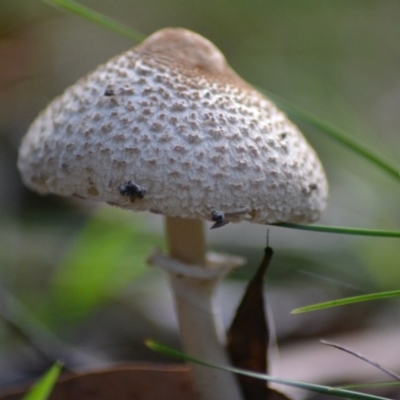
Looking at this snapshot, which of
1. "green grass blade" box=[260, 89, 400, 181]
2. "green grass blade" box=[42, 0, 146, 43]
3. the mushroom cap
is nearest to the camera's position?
the mushroom cap

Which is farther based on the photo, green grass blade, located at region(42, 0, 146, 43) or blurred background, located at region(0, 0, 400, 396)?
blurred background, located at region(0, 0, 400, 396)

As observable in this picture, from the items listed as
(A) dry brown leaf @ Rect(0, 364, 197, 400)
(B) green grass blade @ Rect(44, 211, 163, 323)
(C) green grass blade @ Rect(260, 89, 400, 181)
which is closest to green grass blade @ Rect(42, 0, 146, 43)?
(C) green grass blade @ Rect(260, 89, 400, 181)

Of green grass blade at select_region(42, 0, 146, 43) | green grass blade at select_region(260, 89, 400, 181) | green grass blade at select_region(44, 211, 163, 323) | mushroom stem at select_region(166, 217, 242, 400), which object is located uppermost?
green grass blade at select_region(42, 0, 146, 43)

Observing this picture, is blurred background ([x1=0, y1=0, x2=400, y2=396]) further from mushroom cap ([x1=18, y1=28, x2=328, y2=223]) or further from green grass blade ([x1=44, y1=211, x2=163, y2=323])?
mushroom cap ([x1=18, y1=28, x2=328, y2=223])

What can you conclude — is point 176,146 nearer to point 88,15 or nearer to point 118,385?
point 88,15

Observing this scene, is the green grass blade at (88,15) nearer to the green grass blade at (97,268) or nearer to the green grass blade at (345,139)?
the green grass blade at (345,139)

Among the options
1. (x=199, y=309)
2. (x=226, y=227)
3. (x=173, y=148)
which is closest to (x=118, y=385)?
(x=199, y=309)
